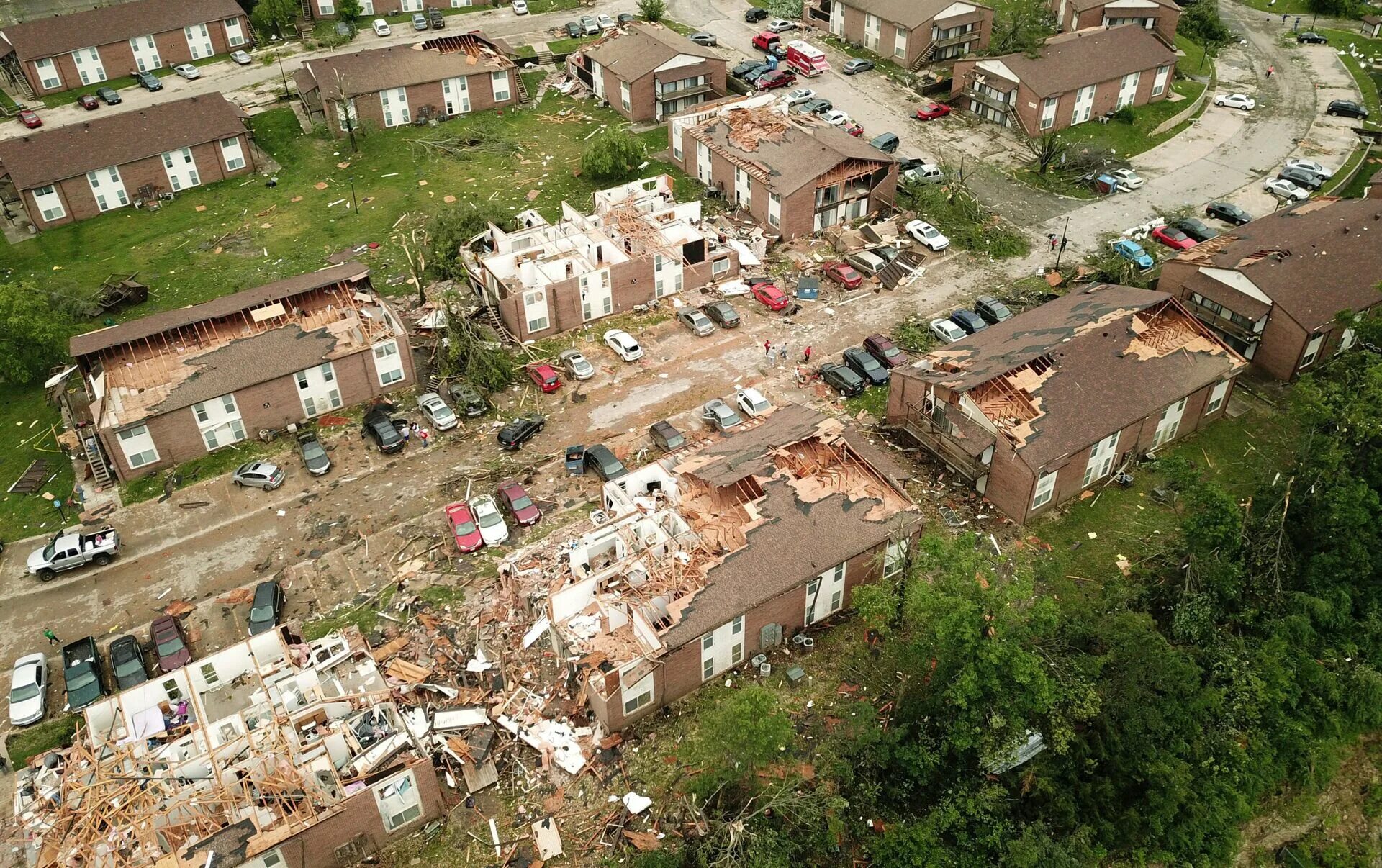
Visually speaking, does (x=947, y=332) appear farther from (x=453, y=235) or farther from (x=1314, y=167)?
(x=1314, y=167)

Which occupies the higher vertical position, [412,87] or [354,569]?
[412,87]

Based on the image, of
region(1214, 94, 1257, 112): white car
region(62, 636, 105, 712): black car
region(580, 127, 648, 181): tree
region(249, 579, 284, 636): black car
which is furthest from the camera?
region(1214, 94, 1257, 112): white car

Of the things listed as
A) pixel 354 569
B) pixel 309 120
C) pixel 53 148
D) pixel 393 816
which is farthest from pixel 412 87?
pixel 393 816

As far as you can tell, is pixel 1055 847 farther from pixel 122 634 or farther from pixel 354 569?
pixel 122 634

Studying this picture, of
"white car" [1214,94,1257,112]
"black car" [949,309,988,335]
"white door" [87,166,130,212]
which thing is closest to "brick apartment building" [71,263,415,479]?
"white door" [87,166,130,212]

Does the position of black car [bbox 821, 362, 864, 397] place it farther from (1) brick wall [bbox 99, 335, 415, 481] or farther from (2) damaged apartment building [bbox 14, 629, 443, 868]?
(2) damaged apartment building [bbox 14, 629, 443, 868]

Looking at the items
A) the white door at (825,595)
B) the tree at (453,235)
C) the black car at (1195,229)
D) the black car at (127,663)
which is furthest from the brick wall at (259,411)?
the black car at (1195,229)
